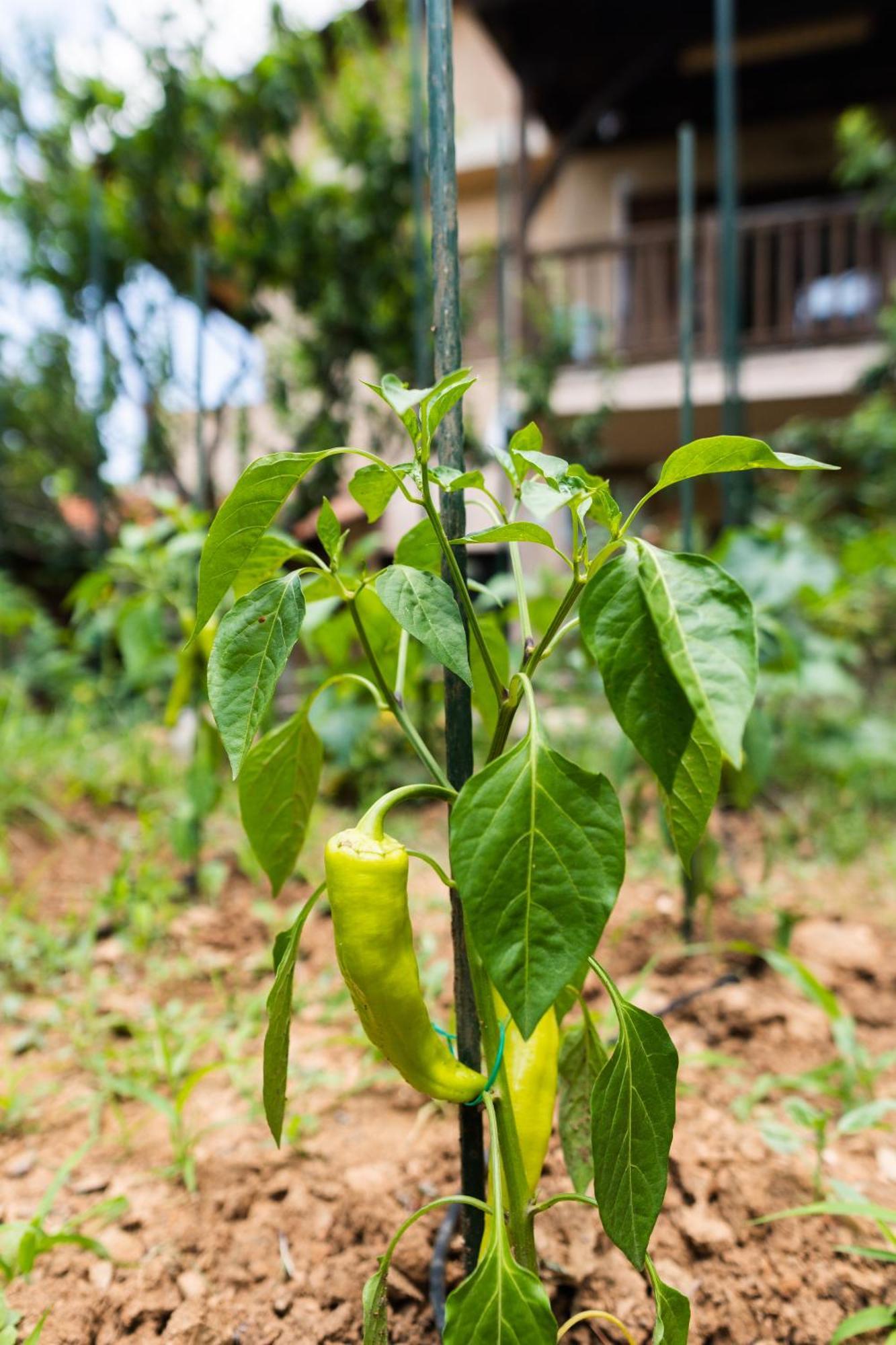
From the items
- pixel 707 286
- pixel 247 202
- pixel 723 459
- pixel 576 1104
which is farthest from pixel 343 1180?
pixel 707 286

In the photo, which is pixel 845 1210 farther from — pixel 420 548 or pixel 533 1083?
pixel 420 548

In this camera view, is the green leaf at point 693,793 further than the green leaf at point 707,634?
Yes

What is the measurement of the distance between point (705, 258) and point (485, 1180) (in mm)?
7380

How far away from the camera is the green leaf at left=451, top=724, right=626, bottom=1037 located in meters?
0.54

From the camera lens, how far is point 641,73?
6980 millimetres

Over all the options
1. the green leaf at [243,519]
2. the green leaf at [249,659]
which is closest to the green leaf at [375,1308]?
the green leaf at [249,659]

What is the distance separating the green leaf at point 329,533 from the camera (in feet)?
2.40

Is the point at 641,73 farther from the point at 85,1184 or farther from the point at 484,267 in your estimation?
the point at 85,1184

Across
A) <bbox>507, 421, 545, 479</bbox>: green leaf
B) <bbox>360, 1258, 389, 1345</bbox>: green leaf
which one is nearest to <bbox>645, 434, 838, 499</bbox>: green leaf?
<bbox>507, 421, 545, 479</bbox>: green leaf

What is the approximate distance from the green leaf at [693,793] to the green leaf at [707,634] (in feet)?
0.28

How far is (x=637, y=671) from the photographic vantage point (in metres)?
0.56

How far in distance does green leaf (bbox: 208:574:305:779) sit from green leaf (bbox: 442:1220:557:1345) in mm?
388

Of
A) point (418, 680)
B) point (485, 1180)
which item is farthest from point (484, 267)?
point (485, 1180)

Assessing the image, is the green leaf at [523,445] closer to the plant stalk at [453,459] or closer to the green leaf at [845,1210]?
the plant stalk at [453,459]
